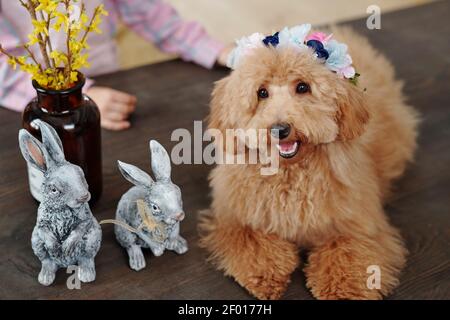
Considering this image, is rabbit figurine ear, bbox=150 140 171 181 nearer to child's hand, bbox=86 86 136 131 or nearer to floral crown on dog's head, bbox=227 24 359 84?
floral crown on dog's head, bbox=227 24 359 84

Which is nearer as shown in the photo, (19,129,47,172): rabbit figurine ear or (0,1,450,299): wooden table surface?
(19,129,47,172): rabbit figurine ear

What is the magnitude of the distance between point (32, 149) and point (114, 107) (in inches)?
Answer: 20.4

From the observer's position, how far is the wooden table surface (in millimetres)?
1213

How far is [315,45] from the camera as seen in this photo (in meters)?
1.15

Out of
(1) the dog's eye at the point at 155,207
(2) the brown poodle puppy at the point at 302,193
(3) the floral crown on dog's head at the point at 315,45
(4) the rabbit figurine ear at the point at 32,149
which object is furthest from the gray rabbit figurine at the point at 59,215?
(3) the floral crown on dog's head at the point at 315,45

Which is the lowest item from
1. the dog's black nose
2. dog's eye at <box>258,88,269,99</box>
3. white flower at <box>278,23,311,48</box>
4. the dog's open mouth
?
the dog's open mouth

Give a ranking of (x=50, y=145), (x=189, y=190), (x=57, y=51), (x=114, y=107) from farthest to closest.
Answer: (x=114, y=107), (x=189, y=190), (x=57, y=51), (x=50, y=145)

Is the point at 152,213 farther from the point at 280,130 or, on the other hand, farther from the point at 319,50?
the point at 319,50

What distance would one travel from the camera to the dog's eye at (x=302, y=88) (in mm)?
1156

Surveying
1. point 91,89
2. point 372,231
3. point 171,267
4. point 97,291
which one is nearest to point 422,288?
point 372,231

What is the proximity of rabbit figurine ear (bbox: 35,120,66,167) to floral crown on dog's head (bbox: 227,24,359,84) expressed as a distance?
1.15 feet

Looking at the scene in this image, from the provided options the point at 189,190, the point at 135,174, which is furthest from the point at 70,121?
the point at 189,190

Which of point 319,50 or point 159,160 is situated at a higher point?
point 319,50

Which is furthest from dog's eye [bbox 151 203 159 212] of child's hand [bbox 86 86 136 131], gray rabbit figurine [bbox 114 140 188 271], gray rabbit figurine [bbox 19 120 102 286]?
child's hand [bbox 86 86 136 131]
